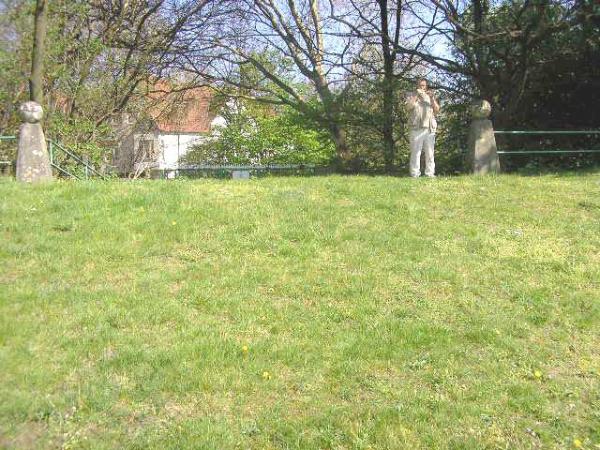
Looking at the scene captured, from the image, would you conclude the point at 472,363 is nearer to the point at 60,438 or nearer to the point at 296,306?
the point at 296,306

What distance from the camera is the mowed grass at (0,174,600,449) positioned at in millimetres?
4012

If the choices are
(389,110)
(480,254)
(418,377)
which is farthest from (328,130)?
(418,377)

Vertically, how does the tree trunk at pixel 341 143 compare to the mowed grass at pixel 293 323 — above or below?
above

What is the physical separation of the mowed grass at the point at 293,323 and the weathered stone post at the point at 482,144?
3524 mm

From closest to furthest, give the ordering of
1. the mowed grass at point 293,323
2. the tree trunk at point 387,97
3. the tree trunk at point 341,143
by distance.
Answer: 1. the mowed grass at point 293,323
2. the tree trunk at point 387,97
3. the tree trunk at point 341,143

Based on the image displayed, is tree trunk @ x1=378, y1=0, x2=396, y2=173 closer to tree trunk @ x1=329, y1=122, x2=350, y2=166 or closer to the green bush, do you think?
tree trunk @ x1=329, y1=122, x2=350, y2=166

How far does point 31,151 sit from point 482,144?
28.2 feet

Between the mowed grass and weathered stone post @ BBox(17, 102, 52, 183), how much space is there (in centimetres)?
177

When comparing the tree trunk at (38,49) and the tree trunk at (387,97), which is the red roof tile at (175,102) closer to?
the tree trunk at (38,49)

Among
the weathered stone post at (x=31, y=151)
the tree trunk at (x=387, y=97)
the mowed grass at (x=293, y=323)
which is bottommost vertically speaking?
the mowed grass at (x=293, y=323)

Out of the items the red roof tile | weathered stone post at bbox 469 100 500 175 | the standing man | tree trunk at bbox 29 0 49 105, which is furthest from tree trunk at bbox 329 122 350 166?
tree trunk at bbox 29 0 49 105

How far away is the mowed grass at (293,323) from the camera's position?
4.01 meters

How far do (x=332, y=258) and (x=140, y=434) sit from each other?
3.36 metres

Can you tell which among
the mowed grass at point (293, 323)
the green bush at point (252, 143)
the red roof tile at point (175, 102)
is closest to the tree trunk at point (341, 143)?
the red roof tile at point (175, 102)
